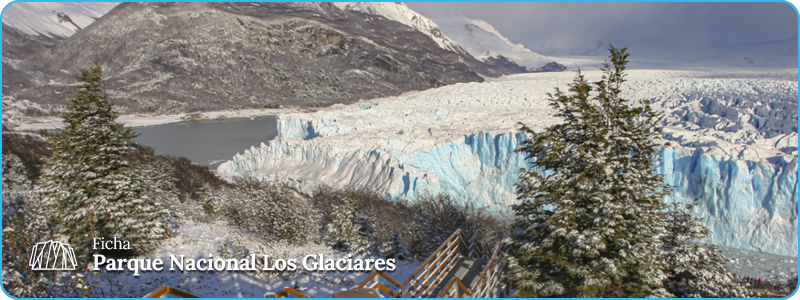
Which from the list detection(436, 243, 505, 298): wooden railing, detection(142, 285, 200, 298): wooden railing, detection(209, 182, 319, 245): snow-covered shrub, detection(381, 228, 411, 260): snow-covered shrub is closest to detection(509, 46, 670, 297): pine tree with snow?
detection(436, 243, 505, 298): wooden railing

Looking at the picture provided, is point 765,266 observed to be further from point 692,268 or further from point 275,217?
point 275,217

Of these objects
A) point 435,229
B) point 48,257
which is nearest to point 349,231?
point 435,229

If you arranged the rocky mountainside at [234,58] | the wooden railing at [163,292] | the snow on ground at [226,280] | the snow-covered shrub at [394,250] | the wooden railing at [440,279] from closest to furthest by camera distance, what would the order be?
the wooden railing at [163,292], the wooden railing at [440,279], the snow on ground at [226,280], the snow-covered shrub at [394,250], the rocky mountainside at [234,58]

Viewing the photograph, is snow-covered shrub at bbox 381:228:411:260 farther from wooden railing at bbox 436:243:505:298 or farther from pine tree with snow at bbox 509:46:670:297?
pine tree with snow at bbox 509:46:670:297

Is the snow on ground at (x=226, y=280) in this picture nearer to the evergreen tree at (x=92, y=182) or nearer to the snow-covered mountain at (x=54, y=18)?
the evergreen tree at (x=92, y=182)

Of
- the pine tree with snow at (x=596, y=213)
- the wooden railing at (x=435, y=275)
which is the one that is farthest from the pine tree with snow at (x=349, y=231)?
the pine tree with snow at (x=596, y=213)
